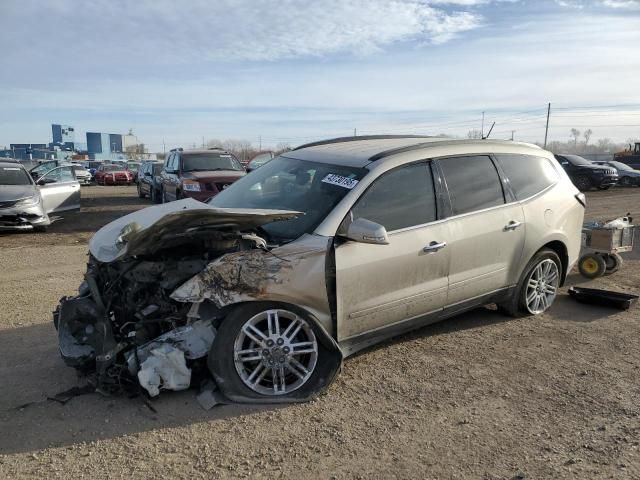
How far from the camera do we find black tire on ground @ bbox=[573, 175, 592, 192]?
75.8ft

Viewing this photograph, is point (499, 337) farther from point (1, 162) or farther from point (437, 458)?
point (1, 162)

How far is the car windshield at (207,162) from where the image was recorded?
523 inches

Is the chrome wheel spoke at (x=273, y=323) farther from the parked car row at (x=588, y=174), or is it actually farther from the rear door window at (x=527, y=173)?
the parked car row at (x=588, y=174)

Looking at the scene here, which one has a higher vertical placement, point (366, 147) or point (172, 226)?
point (366, 147)

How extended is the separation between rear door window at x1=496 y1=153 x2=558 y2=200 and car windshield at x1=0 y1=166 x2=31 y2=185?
10479 millimetres

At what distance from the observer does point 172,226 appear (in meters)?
3.48

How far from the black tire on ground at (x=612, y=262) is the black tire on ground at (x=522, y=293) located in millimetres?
2324

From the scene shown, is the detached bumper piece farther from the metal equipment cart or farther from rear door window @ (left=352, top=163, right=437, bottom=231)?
rear door window @ (left=352, top=163, right=437, bottom=231)

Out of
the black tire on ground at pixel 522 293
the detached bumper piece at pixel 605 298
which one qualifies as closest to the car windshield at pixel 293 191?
the black tire on ground at pixel 522 293

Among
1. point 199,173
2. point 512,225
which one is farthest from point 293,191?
point 199,173

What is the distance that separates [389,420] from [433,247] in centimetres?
143

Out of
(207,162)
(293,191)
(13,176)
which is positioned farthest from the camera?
(207,162)

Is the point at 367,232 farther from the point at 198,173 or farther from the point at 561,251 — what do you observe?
the point at 198,173

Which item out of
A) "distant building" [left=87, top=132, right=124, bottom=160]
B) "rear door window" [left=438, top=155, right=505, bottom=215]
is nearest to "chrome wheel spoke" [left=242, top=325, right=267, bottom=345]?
"rear door window" [left=438, top=155, right=505, bottom=215]
